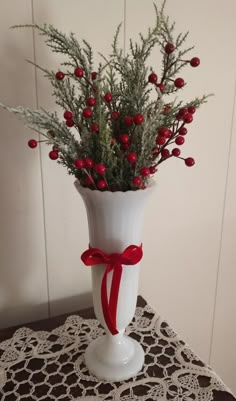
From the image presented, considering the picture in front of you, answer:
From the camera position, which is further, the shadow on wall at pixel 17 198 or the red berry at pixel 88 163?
the shadow on wall at pixel 17 198

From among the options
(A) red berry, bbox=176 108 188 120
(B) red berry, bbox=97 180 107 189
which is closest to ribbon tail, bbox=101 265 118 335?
(B) red berry, bbox=97 180 107 189

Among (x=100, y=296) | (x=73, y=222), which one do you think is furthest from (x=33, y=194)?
(x=100, y=296)

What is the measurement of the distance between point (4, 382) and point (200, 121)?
2.16ft

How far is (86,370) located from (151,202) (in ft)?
1.30

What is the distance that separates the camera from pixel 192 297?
1.08 metres

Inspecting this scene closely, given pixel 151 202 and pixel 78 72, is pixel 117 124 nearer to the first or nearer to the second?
pixel 78 72

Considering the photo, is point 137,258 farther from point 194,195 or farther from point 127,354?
point 194,195

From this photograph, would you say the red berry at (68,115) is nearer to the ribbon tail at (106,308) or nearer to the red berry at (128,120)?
the red berry at (128,120)

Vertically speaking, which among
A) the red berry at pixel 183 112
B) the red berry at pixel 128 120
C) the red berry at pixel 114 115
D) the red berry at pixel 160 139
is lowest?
the red berry at pixel 160 139

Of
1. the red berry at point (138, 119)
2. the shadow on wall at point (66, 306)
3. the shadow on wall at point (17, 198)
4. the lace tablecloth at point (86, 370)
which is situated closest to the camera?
the red berry at point (138, 119)

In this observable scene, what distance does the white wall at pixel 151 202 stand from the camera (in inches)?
29.8

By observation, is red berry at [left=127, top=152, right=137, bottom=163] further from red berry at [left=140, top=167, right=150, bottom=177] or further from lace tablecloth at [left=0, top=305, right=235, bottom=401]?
lace tablecloth at [left=0, top=305, right=235, bottom=401]

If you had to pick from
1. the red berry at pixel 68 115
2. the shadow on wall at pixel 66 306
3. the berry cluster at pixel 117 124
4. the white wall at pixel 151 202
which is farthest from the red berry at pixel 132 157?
the shadow on wall at pixel 66 306

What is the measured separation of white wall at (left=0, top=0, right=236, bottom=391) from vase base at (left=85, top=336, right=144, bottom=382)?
22 centimetres
